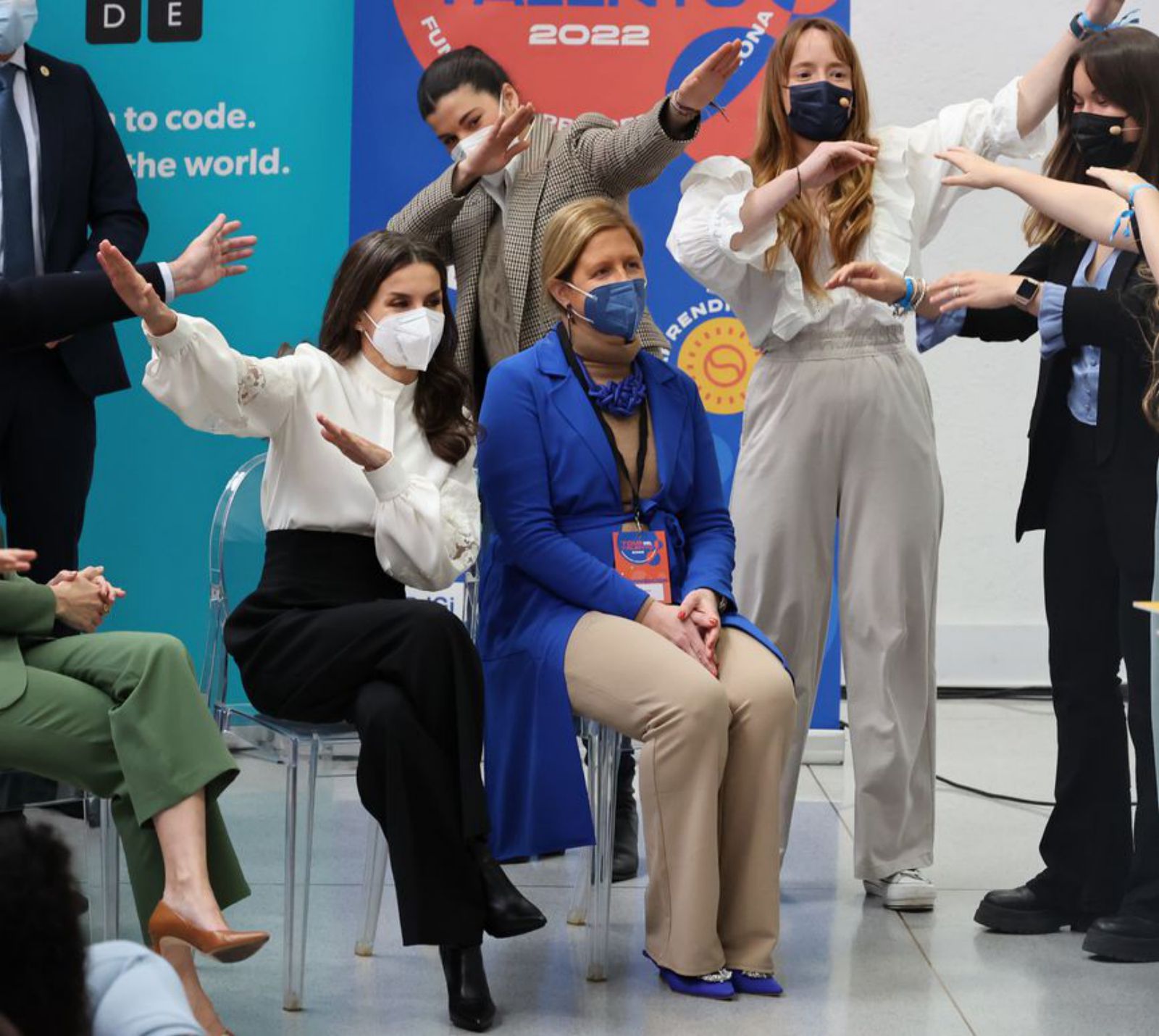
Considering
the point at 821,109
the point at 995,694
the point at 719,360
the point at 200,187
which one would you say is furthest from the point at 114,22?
the point at 995,694

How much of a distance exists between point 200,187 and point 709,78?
168 centimetres

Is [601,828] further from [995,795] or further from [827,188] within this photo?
[995,795]

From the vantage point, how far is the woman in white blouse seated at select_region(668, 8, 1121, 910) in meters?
3.44

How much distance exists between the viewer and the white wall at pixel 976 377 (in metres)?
5.93

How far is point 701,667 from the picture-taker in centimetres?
303

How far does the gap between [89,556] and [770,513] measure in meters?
2.12

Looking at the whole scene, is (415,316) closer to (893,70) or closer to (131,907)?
(131,907)

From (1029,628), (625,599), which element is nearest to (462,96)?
(625,599)

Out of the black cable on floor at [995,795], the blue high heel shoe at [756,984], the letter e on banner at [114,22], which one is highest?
the letter e on banner at [114,22]

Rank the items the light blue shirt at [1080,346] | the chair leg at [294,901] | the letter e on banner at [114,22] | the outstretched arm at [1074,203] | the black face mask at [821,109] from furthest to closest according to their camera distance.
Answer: the letter e on banner at [114,22] → the black face mask at [821,109] → the light blue shirt at [1080,346] → the chair leg at [294,901] → the outstretched arm at [1074,203]

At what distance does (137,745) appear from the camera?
104 inches

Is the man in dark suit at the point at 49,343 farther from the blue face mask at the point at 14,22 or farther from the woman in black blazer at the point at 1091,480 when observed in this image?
the woman in black blazer at the point at 1091,480

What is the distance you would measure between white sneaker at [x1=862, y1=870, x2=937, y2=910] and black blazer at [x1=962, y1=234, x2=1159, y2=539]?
748 mm

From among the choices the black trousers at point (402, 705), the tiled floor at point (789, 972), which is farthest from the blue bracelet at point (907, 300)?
the tiled floor at point (789, 972)
